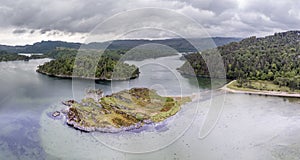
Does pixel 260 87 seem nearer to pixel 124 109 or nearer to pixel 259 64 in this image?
pixel 259 64

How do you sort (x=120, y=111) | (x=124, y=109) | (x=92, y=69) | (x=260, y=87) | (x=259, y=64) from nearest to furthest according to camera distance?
(x=120, y=111)
(x=124, y=109)
(x=260, y=87)
(x=259, y=64)
(x=92, y=69)

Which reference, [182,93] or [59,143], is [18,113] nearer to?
[59,143]

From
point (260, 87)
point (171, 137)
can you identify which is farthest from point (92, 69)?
point (171, 137)

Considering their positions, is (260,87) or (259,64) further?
(259,64)

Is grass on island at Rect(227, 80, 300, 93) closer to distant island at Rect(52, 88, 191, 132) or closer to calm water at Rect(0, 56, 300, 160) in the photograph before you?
calm water at Rect(0, 56, 300, 160)

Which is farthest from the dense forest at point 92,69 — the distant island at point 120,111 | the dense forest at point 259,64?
the distant island at point 120,111

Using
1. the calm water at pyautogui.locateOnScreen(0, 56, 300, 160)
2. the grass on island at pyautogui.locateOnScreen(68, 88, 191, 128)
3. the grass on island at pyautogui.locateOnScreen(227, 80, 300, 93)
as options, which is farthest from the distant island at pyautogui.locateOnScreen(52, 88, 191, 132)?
the grass on island at pyautogui.locateOnScreen(227, 80, 300, 93)
